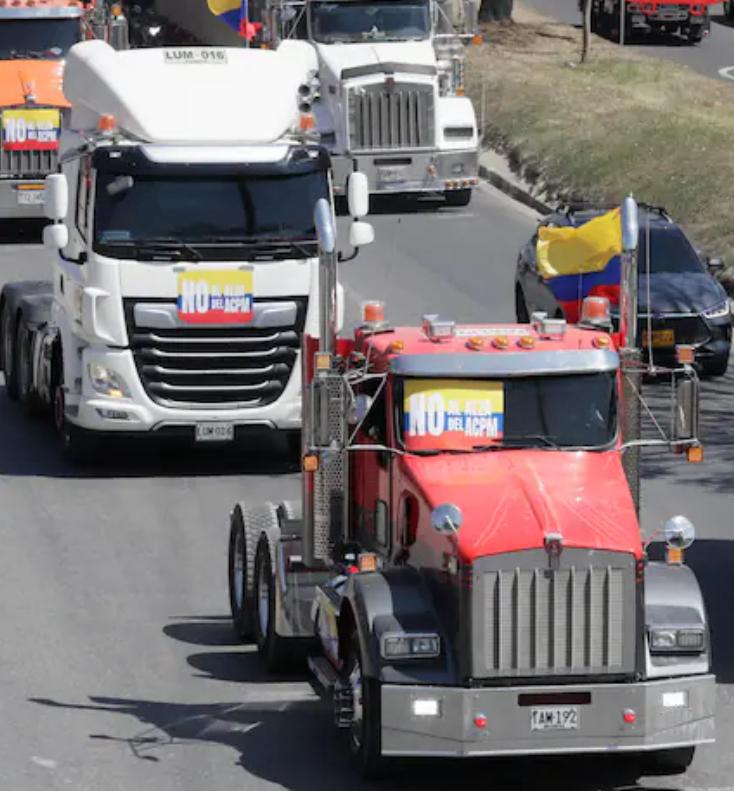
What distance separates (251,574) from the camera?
18062 mm

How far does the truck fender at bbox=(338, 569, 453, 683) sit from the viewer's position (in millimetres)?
14680

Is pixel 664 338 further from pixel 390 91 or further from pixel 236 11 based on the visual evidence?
pixel 236 11

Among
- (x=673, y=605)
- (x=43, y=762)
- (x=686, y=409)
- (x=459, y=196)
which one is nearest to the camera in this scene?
(x=673, y=605)

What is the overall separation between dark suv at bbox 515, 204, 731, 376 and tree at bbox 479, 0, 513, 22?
26315 millimetres

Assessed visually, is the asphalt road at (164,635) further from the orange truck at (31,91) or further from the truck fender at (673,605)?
the orange truck at (31,91)

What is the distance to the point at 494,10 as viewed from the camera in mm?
57062

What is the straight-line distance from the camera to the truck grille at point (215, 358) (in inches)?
939

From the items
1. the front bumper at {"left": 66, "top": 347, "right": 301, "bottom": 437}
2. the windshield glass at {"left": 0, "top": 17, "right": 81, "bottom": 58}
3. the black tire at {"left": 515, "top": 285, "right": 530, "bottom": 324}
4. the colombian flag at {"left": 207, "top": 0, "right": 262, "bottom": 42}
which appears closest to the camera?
the front bumper at {"left": 66, "top": 347, "right": 301, "bottom": 437}

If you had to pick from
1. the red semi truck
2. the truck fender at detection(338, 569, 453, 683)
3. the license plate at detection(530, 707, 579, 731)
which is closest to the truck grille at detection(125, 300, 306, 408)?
the red semi truck

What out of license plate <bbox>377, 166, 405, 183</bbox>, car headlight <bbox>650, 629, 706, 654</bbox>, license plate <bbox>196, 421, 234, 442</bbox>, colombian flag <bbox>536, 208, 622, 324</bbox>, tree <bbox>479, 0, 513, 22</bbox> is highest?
colombian flag <bbox>536, 208, 622, 324</bbox>

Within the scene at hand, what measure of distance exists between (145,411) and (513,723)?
10133 millimetres

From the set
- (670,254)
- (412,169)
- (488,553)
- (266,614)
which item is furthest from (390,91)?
(488,553)

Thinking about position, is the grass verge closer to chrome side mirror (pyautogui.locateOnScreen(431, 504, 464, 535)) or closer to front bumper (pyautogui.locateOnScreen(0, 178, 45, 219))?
front bumper (pyautogui.locateOnScreen(0, 178, 45, 219))

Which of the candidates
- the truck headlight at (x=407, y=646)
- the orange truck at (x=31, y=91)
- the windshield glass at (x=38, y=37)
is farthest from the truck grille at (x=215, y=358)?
the windshield glass at (x=38, y=37)
